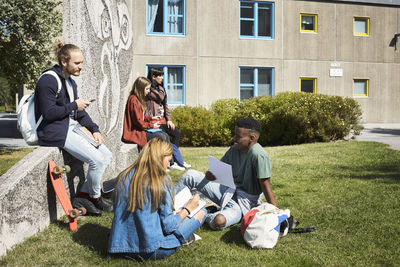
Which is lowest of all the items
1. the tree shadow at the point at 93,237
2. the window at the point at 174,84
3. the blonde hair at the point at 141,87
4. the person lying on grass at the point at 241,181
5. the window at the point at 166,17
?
the tree shadow at the point at 93,237

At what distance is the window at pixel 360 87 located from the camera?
826 inches

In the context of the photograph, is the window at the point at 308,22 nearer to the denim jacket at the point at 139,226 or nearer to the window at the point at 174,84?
the window at the point at 174,84

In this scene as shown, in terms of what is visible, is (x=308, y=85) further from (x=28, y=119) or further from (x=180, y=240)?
(x=180, y=240)

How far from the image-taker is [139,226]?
362cm

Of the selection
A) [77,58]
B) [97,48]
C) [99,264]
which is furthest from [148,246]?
[97,48]

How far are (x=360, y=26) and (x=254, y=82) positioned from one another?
641 centimetres

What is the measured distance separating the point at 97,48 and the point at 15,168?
260 cm

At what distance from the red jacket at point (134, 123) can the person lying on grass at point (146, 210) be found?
3644 mm

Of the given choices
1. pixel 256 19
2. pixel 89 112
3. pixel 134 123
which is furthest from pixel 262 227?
→ pixel 256 19

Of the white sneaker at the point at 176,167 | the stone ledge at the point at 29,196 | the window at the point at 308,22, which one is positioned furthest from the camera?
the window at the point at 308,22

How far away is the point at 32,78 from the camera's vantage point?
13500 millimetres

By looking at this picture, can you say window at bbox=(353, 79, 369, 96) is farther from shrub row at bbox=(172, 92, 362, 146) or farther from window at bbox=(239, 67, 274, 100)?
shrub row at bbox=(172, 92, 362, 146)

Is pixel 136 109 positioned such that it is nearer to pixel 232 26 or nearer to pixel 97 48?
pixel 97 48

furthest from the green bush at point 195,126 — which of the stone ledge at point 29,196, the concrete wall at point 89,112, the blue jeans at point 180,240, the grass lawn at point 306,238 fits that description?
the blue jeans at point 180,240
